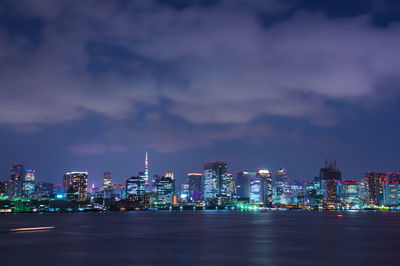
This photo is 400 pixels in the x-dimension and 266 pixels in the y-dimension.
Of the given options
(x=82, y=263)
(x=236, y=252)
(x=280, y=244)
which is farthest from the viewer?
(x=280, y=244)

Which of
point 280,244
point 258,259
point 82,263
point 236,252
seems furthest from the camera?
point 280,244

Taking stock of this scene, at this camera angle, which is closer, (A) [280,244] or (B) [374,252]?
(B) [374,252]

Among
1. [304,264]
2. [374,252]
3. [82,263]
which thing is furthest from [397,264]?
[82,263]

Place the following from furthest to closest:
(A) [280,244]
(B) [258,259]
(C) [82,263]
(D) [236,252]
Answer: (A) [280,244] → (D) [236,252] → (B) [258,259] → (C) [82,263]

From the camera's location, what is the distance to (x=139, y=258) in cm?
4438

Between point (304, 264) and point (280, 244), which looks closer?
point (304, 264)

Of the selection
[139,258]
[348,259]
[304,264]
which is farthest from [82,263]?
[348,259]

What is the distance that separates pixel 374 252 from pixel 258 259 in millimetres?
15377

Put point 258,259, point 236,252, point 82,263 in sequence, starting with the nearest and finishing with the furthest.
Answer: point 82,263 < point 258,259 < point 236,252

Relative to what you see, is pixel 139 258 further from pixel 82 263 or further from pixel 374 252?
pixel 374 252

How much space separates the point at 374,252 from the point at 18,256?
119 feet

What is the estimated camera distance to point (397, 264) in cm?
4059

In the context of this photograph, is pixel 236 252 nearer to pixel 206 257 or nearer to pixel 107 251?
pixel 206 257

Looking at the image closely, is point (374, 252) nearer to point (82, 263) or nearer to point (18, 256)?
point (82, 263)
